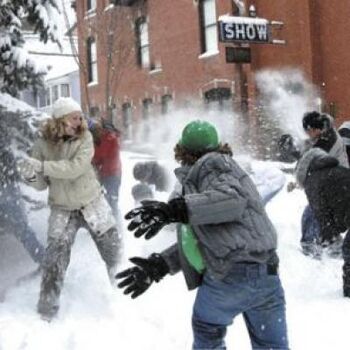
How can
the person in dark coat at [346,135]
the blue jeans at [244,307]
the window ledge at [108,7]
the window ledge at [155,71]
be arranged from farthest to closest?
the window ledge at [108,7] < the window ledge at [155,71] < the person in dark coat at [346,135] < the blue jeans at [244,307]

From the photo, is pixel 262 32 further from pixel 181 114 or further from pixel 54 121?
pixel 54 121

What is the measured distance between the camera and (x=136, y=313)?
5176 millimetres

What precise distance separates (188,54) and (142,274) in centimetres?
1794

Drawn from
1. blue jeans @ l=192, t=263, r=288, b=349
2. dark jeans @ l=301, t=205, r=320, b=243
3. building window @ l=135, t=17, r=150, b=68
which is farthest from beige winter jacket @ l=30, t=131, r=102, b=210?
building window @ l=135, t=17, r=150, b=68

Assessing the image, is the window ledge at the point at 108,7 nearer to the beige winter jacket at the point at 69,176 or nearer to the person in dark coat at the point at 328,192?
the person in dark coat at the point at 328,192

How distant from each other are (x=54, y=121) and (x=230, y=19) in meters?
11.0

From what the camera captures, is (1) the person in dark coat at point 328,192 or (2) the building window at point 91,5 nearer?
(1) the person in dark coat at point 328,192

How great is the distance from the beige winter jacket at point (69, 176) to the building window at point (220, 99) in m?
14.2

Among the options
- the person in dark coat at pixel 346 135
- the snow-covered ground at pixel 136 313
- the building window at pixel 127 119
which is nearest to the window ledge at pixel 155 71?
the building window at pixel 127 119

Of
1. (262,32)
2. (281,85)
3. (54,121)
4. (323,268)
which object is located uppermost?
(262,32)

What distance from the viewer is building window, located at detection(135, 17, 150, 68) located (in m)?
23.3

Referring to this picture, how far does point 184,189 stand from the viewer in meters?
3.36

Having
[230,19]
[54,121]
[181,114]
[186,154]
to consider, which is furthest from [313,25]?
[186,154]

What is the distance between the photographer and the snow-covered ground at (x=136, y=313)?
4547mm
